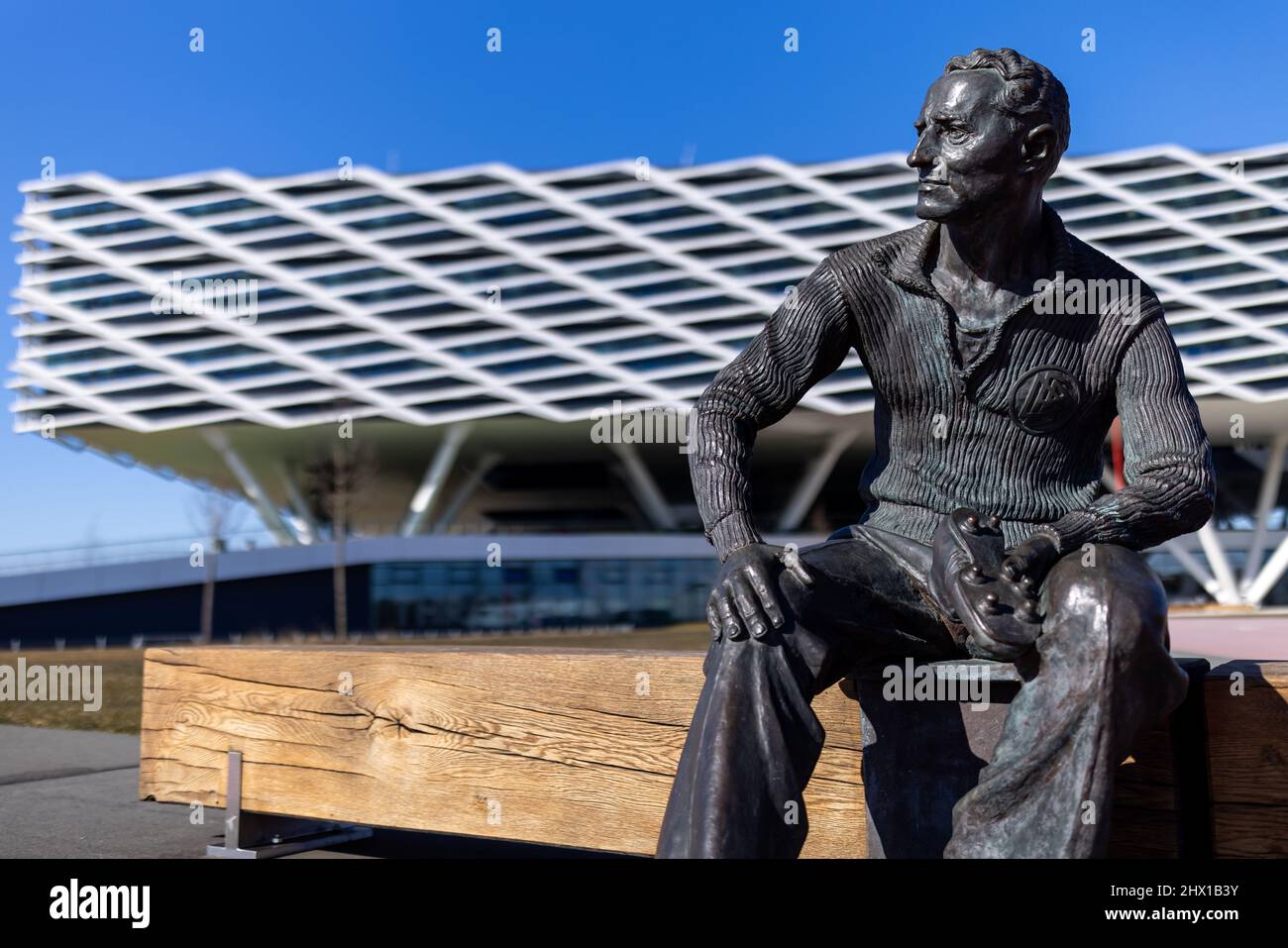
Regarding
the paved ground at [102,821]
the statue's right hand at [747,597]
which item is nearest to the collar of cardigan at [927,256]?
the statue's right hand at [747,597]

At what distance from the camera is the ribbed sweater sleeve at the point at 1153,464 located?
185 cm

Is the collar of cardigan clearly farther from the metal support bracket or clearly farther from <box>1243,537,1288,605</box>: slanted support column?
<box>1243,537,1288,605</box>: slanted support column

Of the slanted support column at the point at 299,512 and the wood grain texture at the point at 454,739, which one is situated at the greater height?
the slanted support column at the point at 299,512

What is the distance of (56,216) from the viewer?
35406mm

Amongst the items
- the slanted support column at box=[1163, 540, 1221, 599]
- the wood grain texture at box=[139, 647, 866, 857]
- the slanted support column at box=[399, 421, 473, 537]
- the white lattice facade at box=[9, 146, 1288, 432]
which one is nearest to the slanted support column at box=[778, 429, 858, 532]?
the white lattice facade at box=[9, 146, 1288, 432]

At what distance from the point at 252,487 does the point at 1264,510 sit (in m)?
35.9

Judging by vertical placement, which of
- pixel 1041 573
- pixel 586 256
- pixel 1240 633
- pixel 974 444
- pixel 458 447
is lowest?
pixel 1240 633

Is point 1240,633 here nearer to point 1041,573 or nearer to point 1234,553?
point 1041,573

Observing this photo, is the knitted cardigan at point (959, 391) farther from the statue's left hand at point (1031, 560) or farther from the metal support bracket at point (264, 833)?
the metal support bracket at point (264, 833)

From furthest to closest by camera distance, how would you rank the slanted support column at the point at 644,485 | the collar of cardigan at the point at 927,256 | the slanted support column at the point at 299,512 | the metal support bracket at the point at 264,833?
the slanted support column at the point at 299,512 → the slanted support column at the point at 644,485 → the metal support bracket at the point at 264,833 → the collar of cardigan at the point at 927,256

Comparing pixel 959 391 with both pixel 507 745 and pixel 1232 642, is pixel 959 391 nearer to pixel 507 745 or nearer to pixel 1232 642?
pixel 507 745
